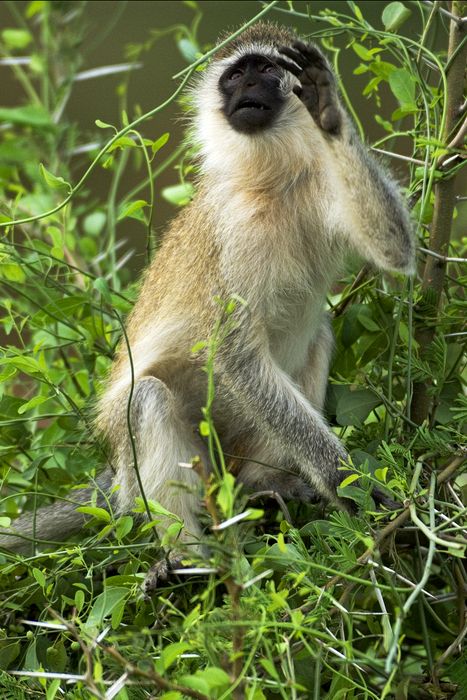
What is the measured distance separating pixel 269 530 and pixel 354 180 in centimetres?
128

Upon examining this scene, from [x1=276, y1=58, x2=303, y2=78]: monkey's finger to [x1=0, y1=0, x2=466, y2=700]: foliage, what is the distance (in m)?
0.26

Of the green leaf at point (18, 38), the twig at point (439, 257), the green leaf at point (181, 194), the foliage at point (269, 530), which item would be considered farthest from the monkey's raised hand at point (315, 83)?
the green leaf at point (18, 38)

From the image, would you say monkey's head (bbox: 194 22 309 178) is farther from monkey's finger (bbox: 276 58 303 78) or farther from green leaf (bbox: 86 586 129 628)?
green leaf (bbox: 86 586 129 628)

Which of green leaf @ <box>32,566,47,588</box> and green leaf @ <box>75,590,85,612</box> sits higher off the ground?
green leaf @ <box>75,590,85,612</box>

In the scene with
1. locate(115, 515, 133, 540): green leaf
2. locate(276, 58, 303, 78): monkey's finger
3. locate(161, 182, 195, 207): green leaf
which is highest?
locate(276, 58, 303, 78): monkey's finger

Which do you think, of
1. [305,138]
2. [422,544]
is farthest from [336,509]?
[305,138]

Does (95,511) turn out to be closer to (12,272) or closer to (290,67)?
(12,272)

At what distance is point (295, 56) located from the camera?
3223 mm

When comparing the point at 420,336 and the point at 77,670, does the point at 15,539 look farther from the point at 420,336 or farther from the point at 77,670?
the point at 420,336

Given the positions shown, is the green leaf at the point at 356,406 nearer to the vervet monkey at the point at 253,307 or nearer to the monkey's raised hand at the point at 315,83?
the vervet monkey at the point at 253,307

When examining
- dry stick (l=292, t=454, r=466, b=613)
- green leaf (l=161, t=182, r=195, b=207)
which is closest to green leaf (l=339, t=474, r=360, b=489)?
dry stick (l=292, t=454, r=466, b=613)

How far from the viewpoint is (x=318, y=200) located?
3.85m

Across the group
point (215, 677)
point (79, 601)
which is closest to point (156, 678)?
point (215, 677)

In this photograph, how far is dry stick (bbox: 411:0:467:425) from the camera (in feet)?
11.0
